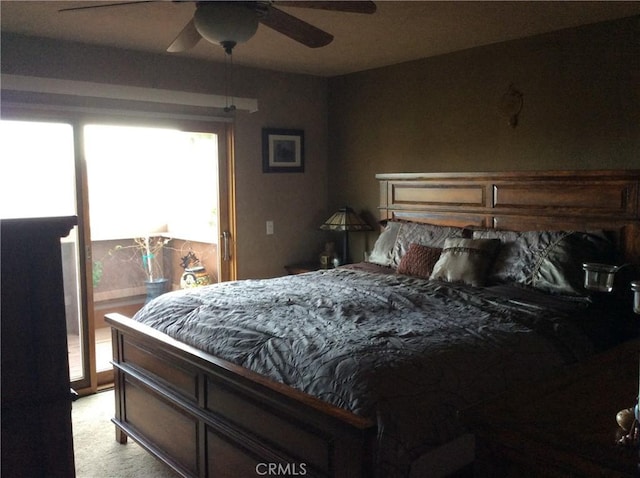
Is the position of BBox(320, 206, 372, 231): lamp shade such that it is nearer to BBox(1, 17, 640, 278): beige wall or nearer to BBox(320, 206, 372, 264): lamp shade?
BBox(320, 206, 372, 264): lamp shade

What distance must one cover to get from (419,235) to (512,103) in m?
1.08

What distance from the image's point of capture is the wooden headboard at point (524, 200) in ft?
10.3

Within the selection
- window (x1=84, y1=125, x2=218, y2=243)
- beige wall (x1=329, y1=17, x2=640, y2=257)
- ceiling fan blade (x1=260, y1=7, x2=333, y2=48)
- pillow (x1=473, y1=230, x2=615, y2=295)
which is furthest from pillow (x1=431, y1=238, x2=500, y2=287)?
window (x1=84, y1=125, x2=218, y2=243)

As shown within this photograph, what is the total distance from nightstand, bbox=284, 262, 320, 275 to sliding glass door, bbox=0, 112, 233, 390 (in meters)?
0.53

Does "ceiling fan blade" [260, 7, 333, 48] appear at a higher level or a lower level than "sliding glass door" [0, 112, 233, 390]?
higher

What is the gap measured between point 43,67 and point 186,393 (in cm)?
244

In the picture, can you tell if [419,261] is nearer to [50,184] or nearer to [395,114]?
[395,114]

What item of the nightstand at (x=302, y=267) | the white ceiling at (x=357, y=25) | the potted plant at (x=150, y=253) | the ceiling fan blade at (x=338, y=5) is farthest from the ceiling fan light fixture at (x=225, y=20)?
the potted plant at (x=150, y=253)

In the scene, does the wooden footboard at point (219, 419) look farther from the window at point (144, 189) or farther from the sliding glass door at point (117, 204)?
the window at point (144, 189)

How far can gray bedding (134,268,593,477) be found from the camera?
1.85 meters

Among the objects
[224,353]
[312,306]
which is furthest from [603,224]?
[224,353]

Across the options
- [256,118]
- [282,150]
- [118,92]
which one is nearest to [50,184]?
[118,92]

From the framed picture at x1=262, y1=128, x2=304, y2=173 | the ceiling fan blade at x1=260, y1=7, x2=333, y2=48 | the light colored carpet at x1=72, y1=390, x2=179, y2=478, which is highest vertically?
the ceiling fan blade at x1=260, y1=7, x2=333, y2=48

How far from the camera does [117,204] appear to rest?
18.8ft
